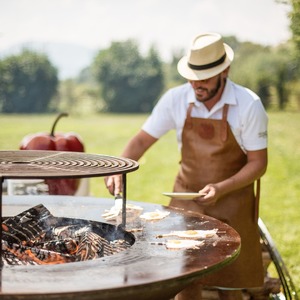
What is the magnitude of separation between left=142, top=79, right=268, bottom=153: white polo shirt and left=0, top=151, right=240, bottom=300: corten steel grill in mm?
782

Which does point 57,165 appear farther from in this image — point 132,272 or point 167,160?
point 167,160

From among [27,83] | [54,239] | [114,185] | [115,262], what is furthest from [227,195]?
[27,83]

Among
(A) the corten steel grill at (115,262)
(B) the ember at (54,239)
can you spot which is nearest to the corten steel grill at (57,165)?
(A) the corten steel grill at (115,262)

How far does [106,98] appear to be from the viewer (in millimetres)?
26672

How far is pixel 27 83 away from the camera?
23.5 metres

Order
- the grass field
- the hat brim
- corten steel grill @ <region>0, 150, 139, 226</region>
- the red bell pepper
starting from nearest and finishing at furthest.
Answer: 1. corten steel grill @ <region>0, 150, 139, 226</region>
2. the hat brim
3. the red bell pepper
4. the grass field

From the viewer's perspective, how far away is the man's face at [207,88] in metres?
4.00

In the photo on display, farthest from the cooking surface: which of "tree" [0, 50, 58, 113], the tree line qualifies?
"tree" [0, 50, 58, 113]

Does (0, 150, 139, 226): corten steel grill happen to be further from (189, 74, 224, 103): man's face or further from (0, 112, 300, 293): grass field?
(0, 112, 300, 293): grass field

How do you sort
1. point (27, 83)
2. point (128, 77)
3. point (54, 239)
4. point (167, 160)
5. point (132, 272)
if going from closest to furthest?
point (132, 272) → point (54, 239) → point (167, 160) → point (27, 83) → point (128, 77)

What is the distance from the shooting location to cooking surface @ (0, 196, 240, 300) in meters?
2.20

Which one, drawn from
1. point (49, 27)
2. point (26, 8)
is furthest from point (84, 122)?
point (49, 27)

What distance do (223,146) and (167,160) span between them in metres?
11.5

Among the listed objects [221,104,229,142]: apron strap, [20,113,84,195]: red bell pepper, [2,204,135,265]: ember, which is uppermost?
[221,104,229,142]: apron strap
